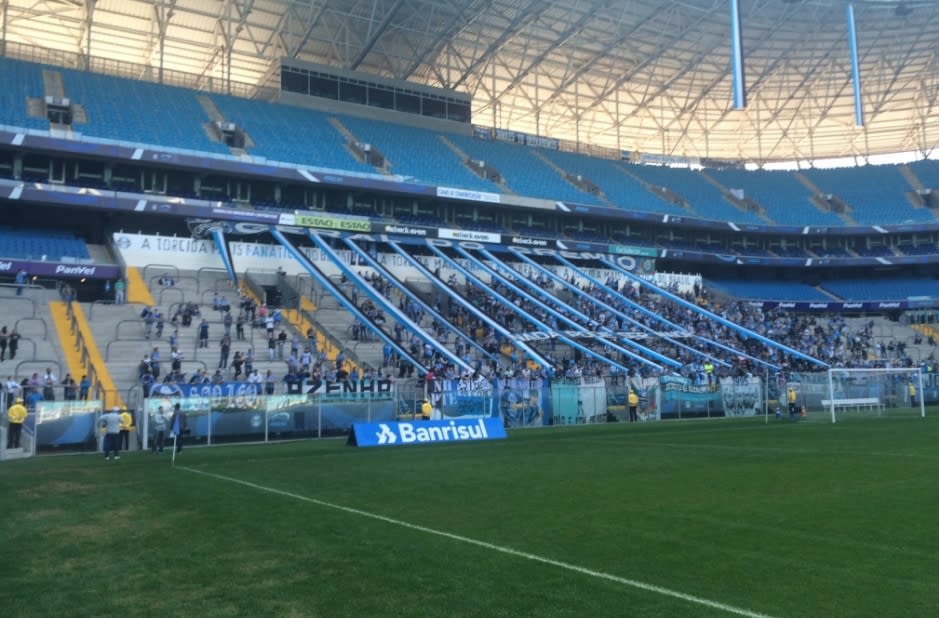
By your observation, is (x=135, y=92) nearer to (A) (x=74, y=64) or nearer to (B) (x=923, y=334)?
(A) (x=74, y=64)

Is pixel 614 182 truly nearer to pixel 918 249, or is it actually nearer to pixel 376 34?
pixel 376 34

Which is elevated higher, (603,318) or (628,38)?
(628,38)

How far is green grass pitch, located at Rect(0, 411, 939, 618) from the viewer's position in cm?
582

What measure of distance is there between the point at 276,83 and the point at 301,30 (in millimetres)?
5521

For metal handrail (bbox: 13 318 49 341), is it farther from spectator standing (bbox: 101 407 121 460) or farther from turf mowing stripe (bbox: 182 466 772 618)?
turf mowing stripe (bbox: 182 466 772 618)

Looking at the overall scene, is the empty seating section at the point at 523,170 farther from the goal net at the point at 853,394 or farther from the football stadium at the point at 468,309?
the goal net at the point at 853,394

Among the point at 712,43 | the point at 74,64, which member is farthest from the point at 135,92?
the point at 712,43

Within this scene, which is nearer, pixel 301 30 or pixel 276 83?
pixel 301 30

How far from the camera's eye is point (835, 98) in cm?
6638

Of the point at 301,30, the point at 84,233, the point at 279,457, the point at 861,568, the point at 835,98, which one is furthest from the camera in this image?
the point at 835,98

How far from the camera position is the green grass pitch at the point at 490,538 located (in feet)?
19.1

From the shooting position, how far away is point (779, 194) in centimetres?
6669

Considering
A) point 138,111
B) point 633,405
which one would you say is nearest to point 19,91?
point 138,111

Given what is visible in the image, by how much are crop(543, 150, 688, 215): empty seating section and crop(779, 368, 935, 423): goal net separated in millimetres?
27050
